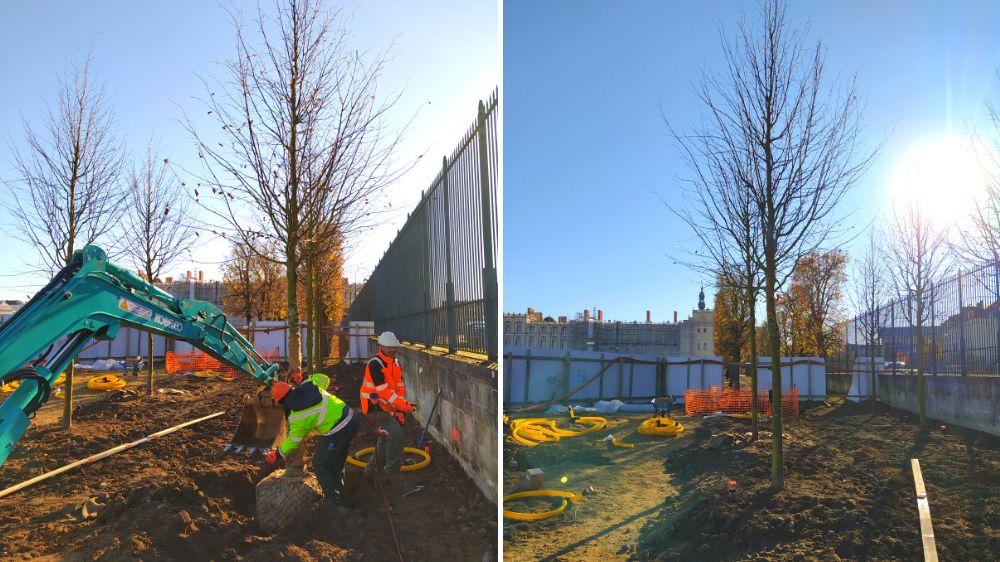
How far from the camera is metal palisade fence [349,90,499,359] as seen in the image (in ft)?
17.8

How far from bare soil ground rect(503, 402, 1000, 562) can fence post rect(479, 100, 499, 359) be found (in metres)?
1.62

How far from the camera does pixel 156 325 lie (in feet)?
18.1

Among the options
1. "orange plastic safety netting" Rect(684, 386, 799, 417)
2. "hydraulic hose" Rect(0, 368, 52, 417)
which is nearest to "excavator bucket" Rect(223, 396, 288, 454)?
"hydraulic hose" Rect(0, 368, 52, 417)

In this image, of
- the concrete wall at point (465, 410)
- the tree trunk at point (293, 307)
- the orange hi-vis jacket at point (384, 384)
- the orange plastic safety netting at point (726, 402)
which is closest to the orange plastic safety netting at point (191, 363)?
the tree trunk at point (293, 307)

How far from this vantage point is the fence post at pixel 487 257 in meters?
5.29

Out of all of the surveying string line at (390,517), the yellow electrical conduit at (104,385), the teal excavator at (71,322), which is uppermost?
the teal excavator at (71,322)

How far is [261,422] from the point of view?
760 cm

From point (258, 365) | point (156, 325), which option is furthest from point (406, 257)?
point (156, 325)

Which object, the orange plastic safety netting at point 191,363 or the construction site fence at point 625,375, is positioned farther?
the orange plastic safety netting at point 191,363

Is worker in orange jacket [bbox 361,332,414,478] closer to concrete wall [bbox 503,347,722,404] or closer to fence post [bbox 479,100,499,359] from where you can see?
fence post [bbox 479,100,499,359]

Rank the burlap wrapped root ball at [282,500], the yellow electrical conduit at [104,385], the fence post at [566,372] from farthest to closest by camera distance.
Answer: the fence post at [566,372] < the yellow electrical conduit at [104,385] < the burlap wrapped root ball at [282,500]

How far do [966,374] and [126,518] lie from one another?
12.4m

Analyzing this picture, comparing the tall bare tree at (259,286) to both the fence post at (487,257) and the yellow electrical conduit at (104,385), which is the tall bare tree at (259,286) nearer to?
the yellow electrical conduit at (104,385)

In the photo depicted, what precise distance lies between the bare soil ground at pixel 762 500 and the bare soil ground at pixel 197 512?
65 cm
